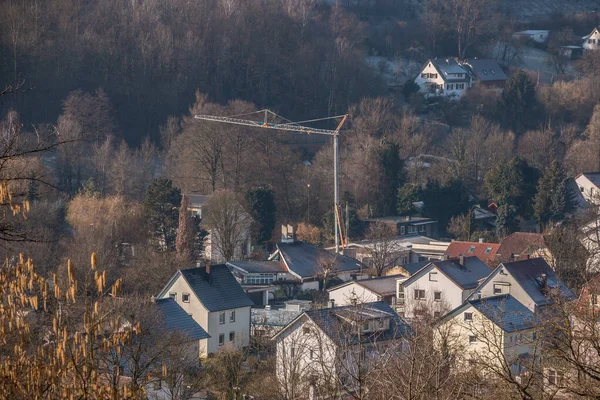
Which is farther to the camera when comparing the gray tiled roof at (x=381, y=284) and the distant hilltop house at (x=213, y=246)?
the distant hilltop house at (x=213, y=246)

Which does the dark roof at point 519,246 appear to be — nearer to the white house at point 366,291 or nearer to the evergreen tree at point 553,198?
the white house at point 366,291

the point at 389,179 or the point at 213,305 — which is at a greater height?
the point at 213,305

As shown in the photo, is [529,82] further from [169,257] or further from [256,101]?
[169,257]

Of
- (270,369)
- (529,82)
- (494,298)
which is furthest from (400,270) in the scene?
(529,82)

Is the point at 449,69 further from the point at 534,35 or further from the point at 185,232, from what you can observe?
the point at 185,232

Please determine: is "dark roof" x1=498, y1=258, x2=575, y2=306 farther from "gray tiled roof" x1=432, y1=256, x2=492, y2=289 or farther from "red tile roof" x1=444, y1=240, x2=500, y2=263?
"red tile roof" x1=444, y1=240, x2=500, y2=263

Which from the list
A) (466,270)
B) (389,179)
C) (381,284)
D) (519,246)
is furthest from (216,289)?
(389,179)

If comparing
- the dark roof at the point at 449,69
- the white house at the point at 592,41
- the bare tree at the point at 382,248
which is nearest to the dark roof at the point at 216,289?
the bare tree at the point at 382,248
